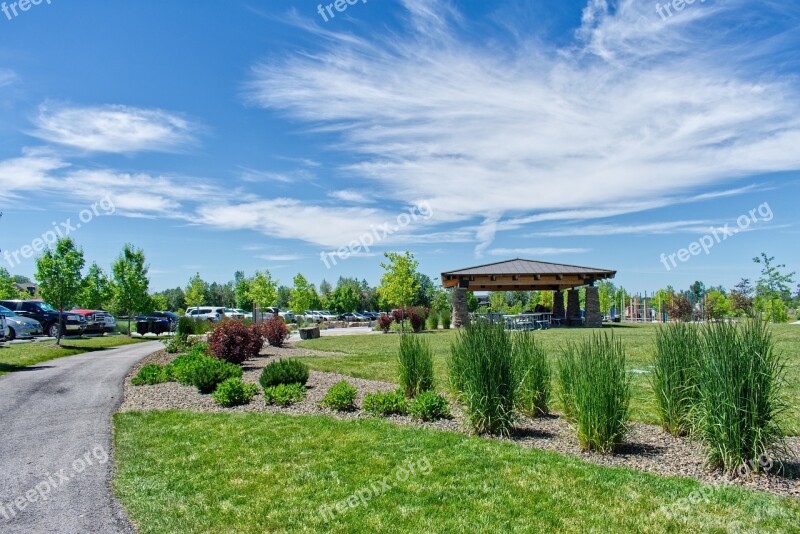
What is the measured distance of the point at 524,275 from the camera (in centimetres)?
2717

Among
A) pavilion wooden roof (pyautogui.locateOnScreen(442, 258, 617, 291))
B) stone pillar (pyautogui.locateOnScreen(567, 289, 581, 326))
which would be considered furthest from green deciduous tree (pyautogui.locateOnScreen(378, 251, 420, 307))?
stone pillar (pyautogui.locateOnScreen(567, 289, 581, 326))

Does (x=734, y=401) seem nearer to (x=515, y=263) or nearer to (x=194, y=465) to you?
(x=194, y=465)

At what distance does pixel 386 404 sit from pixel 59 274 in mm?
17867

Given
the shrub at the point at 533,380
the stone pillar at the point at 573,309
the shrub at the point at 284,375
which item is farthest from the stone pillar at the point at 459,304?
the shrub at the point at 533,380

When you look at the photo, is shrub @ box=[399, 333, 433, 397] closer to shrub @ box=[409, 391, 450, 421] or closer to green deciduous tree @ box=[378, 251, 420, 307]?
shrub @ box=[409, 391, 450, 421]

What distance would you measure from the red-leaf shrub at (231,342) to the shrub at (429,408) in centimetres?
731

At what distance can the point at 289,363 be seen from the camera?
910 centimetres

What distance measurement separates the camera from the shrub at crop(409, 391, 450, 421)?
650 cm

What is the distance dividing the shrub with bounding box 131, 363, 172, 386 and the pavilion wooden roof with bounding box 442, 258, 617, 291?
60.7ft

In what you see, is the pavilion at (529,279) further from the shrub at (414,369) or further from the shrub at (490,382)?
the shrub at (490,382)

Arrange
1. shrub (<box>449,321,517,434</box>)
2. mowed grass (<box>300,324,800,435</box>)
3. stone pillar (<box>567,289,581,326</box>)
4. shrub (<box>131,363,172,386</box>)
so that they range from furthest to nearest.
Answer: stone pillar (<box>567,289,581,326</box>) → shrub (<box>131,363,172,386</box>) → mowed grass (<box>300,324,800,435</box>) → shrub (<box>449,321,517,434</box>)

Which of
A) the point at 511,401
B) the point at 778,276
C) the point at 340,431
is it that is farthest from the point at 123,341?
the point at 778,276

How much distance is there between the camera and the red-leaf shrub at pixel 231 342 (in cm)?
1255

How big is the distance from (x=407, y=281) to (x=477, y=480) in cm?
2521
